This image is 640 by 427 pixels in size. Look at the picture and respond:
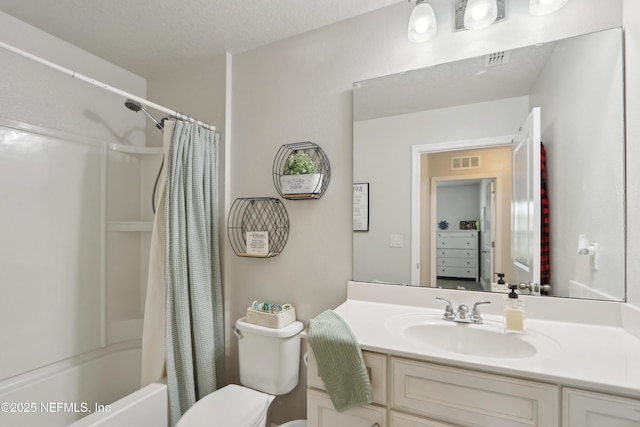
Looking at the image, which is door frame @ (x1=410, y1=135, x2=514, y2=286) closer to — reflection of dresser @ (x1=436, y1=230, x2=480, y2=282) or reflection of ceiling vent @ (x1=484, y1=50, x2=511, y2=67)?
reflection of dresser @ (x1=436, y1=230, x2=480, y2=282)

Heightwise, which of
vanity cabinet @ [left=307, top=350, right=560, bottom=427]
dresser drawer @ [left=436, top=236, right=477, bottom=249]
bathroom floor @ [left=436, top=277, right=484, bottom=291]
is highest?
dresser drawer @ [left=436, top=236, right=477, bottom=249]

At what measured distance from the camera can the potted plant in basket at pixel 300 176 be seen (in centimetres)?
163

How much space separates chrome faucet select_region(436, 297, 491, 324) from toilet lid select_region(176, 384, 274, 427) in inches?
37.1

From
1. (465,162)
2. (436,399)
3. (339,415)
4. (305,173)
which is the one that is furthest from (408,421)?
(305,173)

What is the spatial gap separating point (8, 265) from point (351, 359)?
1.83 meters

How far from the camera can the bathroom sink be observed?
1094 millimetres

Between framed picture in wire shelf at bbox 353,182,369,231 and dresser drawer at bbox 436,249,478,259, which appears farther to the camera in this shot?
framed picture in wire shelf at bbox 353,182,369,231

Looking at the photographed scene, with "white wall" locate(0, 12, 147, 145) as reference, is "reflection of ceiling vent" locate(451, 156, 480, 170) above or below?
below

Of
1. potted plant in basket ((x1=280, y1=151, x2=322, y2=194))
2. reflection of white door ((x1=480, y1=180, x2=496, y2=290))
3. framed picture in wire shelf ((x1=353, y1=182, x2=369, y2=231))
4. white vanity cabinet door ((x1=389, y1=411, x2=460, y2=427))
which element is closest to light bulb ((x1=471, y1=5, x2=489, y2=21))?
reflection of white door ((x1=480, y1=180, x2=496, y2=290))

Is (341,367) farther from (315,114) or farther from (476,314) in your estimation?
(315,114)

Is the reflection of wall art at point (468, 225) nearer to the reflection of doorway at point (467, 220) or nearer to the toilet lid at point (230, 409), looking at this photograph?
the reflection of doorway at point (467, 220)

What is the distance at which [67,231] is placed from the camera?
1.86m

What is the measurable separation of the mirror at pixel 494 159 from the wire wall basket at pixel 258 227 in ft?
1.60

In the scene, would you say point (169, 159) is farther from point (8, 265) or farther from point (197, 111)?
point (8, 265)
